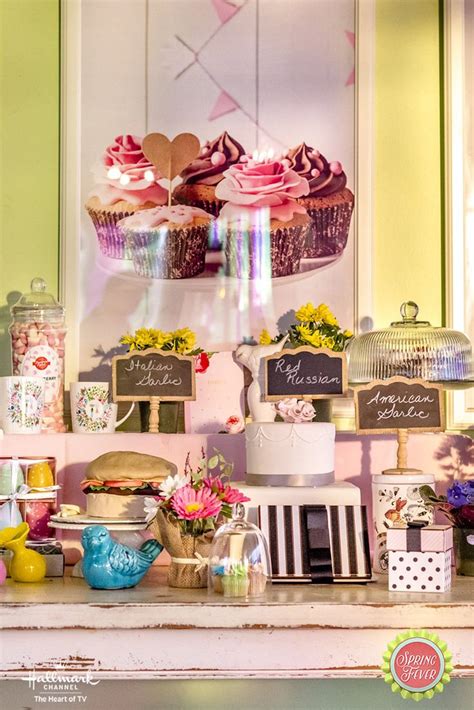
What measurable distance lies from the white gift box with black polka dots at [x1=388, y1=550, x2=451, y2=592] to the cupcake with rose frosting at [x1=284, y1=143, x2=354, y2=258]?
1041mm

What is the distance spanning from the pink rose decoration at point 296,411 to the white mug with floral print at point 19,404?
599mm

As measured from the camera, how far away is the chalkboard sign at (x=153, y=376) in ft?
8.24

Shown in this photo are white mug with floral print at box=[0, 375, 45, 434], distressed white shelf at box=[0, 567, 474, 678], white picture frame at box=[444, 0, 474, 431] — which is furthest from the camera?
white picture frame at box=[444, 0, 474, 431]

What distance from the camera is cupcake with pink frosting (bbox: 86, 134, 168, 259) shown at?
113 inches

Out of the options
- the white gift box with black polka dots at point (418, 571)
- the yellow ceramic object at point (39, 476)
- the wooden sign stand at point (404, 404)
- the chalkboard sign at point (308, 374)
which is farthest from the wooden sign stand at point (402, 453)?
the yellow ceramic object at point (39, 476)

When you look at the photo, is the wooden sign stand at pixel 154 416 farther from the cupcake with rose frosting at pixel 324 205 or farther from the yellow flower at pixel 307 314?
the cupcake with rose frosting at pixel 324 205

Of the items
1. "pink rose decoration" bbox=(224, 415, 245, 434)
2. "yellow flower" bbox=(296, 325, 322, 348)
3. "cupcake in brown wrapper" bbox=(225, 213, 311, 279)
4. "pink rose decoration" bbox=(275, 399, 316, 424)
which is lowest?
"pink rose decoration" bbox=(224, 415, 245, 434)

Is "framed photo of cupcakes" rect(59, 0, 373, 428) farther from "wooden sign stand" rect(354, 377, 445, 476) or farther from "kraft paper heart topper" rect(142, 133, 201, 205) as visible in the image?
"wooden sign stand" rect(354, 377, 445, 476)

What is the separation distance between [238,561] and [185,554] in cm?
15

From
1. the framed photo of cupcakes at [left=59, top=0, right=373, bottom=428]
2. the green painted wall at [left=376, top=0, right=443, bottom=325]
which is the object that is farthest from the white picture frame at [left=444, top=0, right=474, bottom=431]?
the framed photo of cupcakes at [left=59, top=0, right=373, bottom=428]

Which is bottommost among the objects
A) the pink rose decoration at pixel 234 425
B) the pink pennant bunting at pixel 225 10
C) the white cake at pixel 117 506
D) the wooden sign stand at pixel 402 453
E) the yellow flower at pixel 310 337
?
the white cake at pixel 117 506

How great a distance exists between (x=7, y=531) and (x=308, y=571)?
0.66 metres

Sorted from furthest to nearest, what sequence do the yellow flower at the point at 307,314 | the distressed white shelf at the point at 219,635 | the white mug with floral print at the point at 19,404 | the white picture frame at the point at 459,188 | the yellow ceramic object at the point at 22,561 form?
the white picture frame at the point at 459,188 → the yellow flower at the point at 307,314 → the white mug with floral print at the point at 19,404 → the yellow ceramic object at the point at 22,561 → the distressed white shelf at the point at 219,635

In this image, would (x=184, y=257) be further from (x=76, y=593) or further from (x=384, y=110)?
(x=76, y=593)
